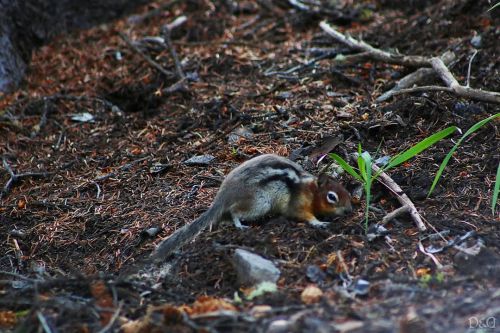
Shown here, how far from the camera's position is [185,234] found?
4238 mm

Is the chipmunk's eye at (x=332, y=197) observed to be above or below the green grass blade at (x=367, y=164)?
below

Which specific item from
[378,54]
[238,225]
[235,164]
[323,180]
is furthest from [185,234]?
[378,54]

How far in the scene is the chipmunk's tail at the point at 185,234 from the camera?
13.6 feet

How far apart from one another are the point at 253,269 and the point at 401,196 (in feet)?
4.12

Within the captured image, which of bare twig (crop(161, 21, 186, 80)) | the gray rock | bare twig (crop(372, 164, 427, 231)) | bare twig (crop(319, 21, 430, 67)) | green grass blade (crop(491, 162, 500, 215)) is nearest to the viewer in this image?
the gray rock

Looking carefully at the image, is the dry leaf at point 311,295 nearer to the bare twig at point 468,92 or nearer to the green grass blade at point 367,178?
the green grass blade at point 367,178

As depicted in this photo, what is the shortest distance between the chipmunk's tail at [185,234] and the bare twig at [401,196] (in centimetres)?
112

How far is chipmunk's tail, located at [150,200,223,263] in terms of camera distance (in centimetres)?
416

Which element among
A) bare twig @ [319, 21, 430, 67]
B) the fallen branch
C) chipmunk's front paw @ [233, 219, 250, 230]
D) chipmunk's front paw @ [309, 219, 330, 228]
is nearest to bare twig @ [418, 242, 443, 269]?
chipmunk's front paw @ [309, 219, 330, 228]

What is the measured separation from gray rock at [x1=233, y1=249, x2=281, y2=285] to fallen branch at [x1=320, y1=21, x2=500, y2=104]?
2088 millimetres

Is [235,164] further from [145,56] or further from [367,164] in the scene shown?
[145,56]

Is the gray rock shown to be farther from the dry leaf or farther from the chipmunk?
the chipmunk

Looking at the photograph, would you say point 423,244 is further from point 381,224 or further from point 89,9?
point 89,9

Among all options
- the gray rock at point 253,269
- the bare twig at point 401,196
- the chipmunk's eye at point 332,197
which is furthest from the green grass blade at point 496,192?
the gray rock at point 253,269
